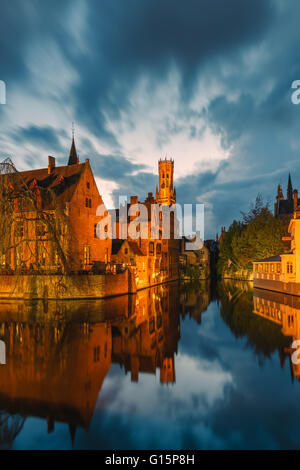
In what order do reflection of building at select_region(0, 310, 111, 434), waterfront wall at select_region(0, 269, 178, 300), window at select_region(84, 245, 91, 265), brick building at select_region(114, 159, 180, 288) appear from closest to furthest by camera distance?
reflection of building at select_region(0, 310, 111, 434) → waterfront wall at select_region(0, 269, 178, 300) → window at select_region(84, 245, 91, 265) → brick building at select_region(114, 159, 180, 288)

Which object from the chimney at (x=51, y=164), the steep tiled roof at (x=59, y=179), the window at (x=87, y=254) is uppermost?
the chimney at (x=51, y=164)

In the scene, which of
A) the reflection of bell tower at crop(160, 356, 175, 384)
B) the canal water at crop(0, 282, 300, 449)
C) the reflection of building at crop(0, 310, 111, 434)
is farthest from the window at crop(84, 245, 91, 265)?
the reflection of bell tower at crop(160, 356, 175, 384)

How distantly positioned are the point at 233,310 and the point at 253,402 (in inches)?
588

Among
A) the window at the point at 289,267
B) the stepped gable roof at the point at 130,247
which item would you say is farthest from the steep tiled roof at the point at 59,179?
the window at the point at 289,267

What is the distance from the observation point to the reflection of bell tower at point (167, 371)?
8752 millimetres

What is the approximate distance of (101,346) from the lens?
11211 millimetres

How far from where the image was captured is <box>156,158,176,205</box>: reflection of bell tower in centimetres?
11769

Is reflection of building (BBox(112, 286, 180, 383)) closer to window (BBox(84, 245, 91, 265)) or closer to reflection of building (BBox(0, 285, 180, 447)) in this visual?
reflection of building (BBox(0, 285, 180, 447))

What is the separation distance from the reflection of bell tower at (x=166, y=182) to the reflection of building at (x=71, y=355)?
329ft

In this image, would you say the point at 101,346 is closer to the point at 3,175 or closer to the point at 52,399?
the point at 52,399

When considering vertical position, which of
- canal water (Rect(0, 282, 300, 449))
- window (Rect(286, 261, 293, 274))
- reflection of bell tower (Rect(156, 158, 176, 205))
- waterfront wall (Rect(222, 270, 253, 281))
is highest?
reflection of bell tower (Rect(156, 158, 176, 205))

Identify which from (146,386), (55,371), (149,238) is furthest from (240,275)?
(55,371)

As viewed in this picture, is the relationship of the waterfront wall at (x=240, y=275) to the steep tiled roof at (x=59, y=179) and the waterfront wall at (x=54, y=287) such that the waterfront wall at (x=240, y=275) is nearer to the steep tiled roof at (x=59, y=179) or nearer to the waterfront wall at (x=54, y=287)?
the steep tiled roof at (x=59, y=179)

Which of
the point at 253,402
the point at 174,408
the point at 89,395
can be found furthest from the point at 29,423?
the point at 253,402
